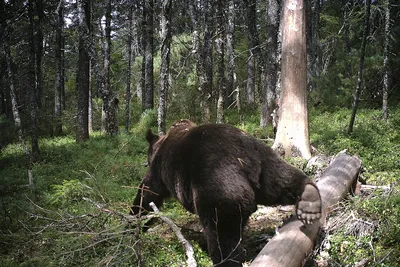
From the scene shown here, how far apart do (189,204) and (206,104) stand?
8.48 meters

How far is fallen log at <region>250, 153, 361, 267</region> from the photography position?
3.54 metres

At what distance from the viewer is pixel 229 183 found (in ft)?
12.5

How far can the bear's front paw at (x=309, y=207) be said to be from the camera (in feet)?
12.5

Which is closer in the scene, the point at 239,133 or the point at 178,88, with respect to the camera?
the point at 239,133

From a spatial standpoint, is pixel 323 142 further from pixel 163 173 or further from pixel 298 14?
pixel 163 173

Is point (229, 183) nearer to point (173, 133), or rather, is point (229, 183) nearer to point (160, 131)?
point (173, 133)

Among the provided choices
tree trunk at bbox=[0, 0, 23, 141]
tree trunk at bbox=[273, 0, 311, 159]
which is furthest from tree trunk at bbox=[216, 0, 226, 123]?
tree trunk at bbox=[0, 0, 23, 141]

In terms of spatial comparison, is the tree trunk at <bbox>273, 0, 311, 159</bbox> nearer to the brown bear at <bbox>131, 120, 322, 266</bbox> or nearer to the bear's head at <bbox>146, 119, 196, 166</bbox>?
the bear's head at <bbox>146, 119, 196, 166</bbox>

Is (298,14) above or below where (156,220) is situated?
above

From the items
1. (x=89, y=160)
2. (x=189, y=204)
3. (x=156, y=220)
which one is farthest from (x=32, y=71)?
(x=189, y=204)

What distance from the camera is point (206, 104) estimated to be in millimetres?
12742

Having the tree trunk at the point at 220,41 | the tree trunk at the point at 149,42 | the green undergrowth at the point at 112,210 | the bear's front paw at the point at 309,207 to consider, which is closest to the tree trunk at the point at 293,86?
the green undergrowth at the point at 112,210

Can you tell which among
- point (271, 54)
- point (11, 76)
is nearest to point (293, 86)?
point (271, 54)

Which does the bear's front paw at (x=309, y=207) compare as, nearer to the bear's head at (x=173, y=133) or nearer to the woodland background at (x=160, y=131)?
the woodland background at (x=160, y=131)
